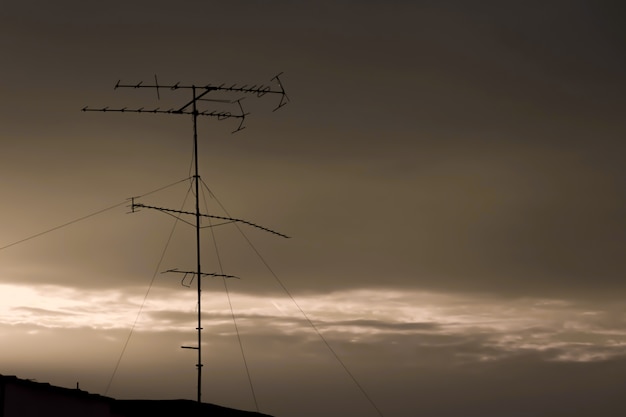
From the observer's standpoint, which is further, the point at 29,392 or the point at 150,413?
the point at 150,413

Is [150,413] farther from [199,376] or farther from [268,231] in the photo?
[268,231]

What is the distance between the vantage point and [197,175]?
114 ft

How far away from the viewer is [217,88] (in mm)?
34000

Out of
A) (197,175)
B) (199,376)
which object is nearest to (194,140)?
(197,175)

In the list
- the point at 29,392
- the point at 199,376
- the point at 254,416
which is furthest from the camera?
the point at 254,416

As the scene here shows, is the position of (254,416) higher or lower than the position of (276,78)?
lower

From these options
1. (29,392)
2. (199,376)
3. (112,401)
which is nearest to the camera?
(29,392)

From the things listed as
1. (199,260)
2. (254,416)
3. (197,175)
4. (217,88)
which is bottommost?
(254,416)

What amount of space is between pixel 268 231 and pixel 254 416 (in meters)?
6.34

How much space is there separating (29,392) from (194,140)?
10.9 m

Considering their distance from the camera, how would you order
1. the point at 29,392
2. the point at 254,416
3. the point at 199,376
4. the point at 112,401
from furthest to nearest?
the point at 254,416 < the point at 199,376 < the point at 112,401 < the point at 29,392

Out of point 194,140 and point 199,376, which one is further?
point 194,140

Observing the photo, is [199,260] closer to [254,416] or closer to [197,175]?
[197,175]

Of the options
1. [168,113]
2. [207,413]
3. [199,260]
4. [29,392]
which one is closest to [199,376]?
[207,413]
